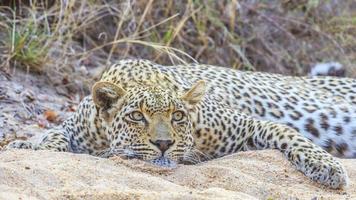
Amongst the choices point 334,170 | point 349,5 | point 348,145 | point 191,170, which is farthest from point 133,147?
point 349,5

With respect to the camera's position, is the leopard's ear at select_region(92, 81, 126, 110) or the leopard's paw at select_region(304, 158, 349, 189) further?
the leopard's ear at select_region(92, 81, 126, 110)

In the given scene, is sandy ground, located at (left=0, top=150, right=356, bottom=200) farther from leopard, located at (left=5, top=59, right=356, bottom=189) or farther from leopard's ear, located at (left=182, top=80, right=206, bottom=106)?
leopard's ear, located at (left=182, top=80, right=206, bottom=106)

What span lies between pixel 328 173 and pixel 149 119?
46.7 inches

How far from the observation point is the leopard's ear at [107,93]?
6438 mm

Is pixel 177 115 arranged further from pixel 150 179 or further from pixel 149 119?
pixel 150 179

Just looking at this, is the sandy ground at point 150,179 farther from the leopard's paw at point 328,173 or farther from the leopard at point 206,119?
the leopard at point 206,119

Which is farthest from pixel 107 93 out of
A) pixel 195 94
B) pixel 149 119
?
pixel 195 94

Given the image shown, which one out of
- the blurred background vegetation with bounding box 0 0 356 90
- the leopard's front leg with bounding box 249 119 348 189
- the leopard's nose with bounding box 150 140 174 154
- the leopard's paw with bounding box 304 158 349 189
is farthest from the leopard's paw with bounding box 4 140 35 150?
the blurred background vegetation with bounding box 0 0 356 90

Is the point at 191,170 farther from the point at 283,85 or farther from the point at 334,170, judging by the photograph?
the point at 283,85

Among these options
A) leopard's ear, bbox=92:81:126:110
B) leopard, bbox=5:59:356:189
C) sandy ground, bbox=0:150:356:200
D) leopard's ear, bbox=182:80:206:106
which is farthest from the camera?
leopard's ear, bbox=182:80:206:106

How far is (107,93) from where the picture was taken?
6457 millimetres

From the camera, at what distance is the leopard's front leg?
6121 millimetres

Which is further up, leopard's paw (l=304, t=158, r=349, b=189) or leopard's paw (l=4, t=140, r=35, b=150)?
leopard's paw (l=304, t=158, r=349, b=189)

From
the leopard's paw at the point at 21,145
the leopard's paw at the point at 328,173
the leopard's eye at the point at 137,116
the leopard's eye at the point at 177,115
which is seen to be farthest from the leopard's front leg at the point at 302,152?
the leopard's paw at the point at 21,145
